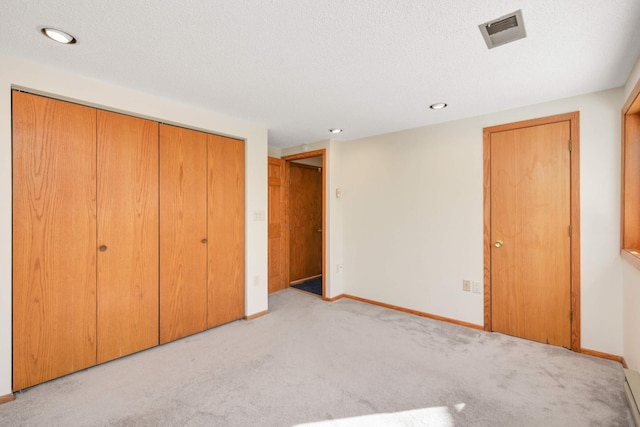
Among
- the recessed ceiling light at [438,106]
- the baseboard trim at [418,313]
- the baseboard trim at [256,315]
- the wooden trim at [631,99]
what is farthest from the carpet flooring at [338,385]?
the recessed ceiling light at [438,106]

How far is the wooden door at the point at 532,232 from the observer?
266cm

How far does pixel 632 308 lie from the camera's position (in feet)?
7.00

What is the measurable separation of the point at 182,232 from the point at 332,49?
6.96ft

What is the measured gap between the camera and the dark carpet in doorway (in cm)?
464

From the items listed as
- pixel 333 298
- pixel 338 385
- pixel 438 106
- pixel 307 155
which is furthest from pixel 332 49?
pixel 333 298

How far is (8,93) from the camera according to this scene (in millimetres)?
1943

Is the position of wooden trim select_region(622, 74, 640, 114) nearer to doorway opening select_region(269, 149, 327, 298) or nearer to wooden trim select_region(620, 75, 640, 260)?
wooden trim select_region(620, 75, 640, 260)

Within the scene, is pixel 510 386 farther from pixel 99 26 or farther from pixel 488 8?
pixel 99 26

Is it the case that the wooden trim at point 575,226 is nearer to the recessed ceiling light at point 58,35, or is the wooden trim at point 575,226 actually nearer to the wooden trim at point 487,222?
the wooden trim at point 487,222

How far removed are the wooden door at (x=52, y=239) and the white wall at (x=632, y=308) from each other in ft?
12.8

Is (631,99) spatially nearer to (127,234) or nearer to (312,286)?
(127,234)

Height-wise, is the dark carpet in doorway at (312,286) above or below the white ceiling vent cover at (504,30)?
below

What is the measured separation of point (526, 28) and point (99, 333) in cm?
356

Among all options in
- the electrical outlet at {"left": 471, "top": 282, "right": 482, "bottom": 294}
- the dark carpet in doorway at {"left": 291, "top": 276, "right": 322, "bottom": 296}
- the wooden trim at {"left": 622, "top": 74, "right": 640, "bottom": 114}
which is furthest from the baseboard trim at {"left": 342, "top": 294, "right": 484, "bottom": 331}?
the wooden trim at {"left": 622, "top": 74, "right": 640, "bottom": 114}
